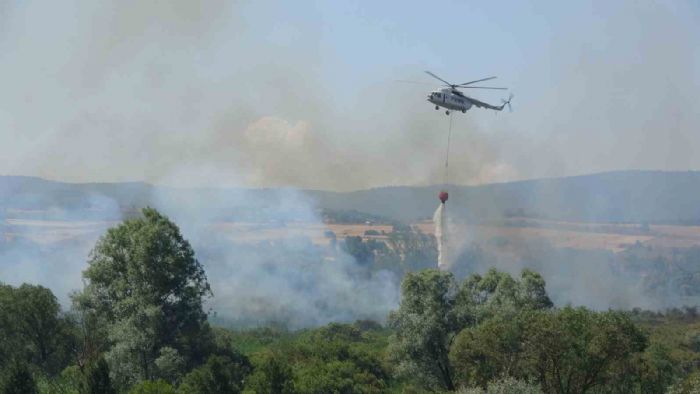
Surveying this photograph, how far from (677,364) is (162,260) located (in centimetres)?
5400

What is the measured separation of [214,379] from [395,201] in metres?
112

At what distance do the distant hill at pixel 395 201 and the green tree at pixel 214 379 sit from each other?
69995 millimetres

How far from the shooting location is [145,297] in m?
55.3

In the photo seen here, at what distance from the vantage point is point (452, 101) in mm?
76875

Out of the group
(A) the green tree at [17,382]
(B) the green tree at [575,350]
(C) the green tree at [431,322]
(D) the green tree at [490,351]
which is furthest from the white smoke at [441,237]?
(A) the green tree at [17,382]

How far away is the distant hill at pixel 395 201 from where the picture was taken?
376ft

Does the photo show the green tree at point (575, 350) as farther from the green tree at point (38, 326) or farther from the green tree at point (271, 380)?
the green tree at point (38, 326)

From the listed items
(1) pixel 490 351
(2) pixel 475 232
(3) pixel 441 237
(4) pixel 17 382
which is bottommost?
(4) pixel 17 382

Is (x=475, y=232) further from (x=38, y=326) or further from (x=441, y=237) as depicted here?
(x=38, y=326)

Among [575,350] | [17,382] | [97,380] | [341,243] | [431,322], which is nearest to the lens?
[97,380]

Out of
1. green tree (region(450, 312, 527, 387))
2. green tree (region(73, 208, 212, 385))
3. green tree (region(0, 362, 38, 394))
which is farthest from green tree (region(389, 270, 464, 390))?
green tree (region(0, 362, 38, 394))

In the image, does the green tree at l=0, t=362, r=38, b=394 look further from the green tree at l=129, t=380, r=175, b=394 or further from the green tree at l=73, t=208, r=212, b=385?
the green tree at l=73, t=208, r=212, b=385

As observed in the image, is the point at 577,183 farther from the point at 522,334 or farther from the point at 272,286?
the point at 522,334

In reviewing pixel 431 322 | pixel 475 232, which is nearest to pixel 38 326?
pixel 431 322
